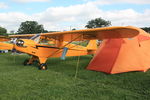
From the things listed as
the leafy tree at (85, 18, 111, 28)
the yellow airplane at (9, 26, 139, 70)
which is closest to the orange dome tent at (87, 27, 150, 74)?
the yellow airplane at (9, 26, 139, 70)

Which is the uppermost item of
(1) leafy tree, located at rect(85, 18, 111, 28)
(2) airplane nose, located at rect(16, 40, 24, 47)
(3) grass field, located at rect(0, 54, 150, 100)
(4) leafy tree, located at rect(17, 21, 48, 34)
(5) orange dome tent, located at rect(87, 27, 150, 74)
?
(1) leafy tree, located at rect(85, 18, 111, 28)

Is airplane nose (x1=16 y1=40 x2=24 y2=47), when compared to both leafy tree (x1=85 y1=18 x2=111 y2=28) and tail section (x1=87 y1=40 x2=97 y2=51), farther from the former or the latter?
leafy tree (x1=85 y1=18 x2=111 y2=28)

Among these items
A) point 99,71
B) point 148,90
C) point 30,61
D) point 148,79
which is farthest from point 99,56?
point 30,61

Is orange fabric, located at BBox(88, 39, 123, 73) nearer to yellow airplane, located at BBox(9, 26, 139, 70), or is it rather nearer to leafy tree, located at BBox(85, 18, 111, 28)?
yellow airplane, located at BBox(9, 26, 139, 70)

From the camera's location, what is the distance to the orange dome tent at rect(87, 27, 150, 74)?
20.8 feet

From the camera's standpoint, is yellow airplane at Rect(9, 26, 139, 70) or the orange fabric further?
yellow airplane at Rect(9, 26, 139, 70)

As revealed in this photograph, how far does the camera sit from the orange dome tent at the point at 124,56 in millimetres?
6332

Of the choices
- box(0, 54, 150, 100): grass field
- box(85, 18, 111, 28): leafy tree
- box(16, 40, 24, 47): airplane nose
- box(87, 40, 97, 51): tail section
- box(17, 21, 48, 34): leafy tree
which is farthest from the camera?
box(85, 18, 111, 28): leafy tree

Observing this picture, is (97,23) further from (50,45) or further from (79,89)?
(79,89)

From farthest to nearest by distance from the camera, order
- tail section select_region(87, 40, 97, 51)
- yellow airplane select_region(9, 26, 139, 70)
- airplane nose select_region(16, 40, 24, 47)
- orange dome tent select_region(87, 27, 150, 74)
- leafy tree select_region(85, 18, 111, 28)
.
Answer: leafy tree select_region(85, 18, 111, 28), tail section select_region(87, 40, 97, 51), airplane nose select_region(16, 40, 24, 47), yellow airplane select_region(9, 26, 139, 70), orange dome tent select_region(87, 27, 150, 74)

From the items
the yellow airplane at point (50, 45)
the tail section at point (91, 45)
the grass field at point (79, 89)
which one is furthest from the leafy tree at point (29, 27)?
the grass field at point (79, 89)

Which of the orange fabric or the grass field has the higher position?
the orange fabric

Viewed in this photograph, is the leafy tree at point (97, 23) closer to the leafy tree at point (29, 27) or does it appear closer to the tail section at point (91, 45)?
the leafy tree at point (29, 27)

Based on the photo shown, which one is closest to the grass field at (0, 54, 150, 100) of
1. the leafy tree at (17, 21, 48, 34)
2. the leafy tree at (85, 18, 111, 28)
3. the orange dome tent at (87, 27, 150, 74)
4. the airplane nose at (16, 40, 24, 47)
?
the orange dome tent at (87, 27, 150, 74)
